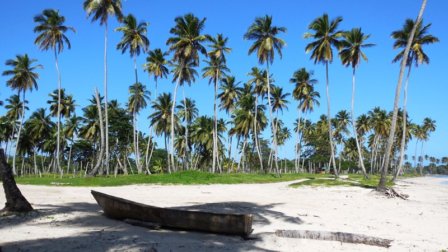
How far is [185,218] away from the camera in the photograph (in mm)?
11797

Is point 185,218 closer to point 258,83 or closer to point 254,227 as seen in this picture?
point 254,227

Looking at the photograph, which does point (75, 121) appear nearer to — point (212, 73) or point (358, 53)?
point (212, 73)

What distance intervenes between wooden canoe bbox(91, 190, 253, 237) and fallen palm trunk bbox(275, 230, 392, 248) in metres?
1.34

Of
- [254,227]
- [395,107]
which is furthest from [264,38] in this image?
[254,227]

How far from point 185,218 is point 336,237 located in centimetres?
438

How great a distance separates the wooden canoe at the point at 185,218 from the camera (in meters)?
11.3

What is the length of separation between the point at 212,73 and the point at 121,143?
27508 mm

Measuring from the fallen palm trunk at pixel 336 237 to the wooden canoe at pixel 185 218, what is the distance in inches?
52.6

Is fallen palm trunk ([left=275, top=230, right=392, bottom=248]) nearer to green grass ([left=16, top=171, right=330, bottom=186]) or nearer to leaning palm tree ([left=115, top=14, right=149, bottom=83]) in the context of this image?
green grass ([left=16, top=171, right=330, bottom=186])

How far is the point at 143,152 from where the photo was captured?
91.1m

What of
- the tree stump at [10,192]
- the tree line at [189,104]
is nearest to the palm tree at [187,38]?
the tree line at [189,104]

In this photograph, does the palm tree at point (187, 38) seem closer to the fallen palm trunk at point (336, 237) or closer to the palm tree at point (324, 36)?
the palm tree at point (324, 36)

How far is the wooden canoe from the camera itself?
11.3m

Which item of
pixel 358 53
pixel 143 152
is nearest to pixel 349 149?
pixel 143 152
